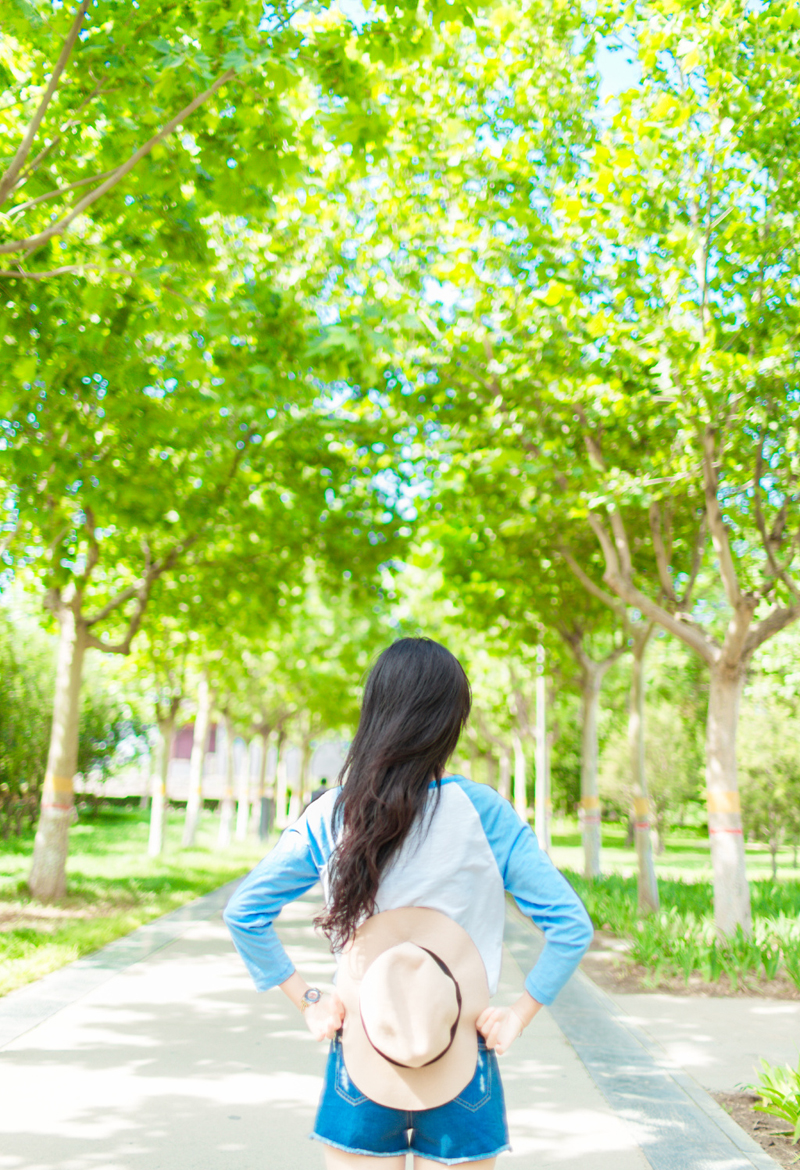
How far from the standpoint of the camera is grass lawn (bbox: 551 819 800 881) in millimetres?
24197

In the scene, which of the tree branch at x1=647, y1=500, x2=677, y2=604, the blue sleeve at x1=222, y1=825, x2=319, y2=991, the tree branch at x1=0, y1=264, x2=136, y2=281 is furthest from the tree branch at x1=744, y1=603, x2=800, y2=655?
the blue sleeve at x1=222, y1=825, x2=319, y2=991

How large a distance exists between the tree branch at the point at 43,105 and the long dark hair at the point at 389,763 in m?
5.16

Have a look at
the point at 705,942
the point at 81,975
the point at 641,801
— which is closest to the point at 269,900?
the point at 81,975

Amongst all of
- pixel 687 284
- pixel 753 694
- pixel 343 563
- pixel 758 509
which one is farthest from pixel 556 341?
pixel 753 694

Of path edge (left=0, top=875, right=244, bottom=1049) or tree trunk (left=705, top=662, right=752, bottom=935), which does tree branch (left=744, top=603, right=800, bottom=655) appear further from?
path edge (left=0, top=875, right=244, bottom=1049)

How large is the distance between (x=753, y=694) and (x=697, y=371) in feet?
48.1

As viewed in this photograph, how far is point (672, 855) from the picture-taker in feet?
121

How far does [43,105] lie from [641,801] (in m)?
9.78

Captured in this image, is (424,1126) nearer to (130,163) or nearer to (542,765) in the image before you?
(130,163)

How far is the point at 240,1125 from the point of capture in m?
4.59

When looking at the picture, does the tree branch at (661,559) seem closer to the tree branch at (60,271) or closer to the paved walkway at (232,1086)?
the paved walkway at (232,1086)

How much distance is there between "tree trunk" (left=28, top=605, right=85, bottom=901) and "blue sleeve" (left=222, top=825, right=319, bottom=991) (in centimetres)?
980

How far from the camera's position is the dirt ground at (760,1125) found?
4434 mm

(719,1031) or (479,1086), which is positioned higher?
(479,1086)
